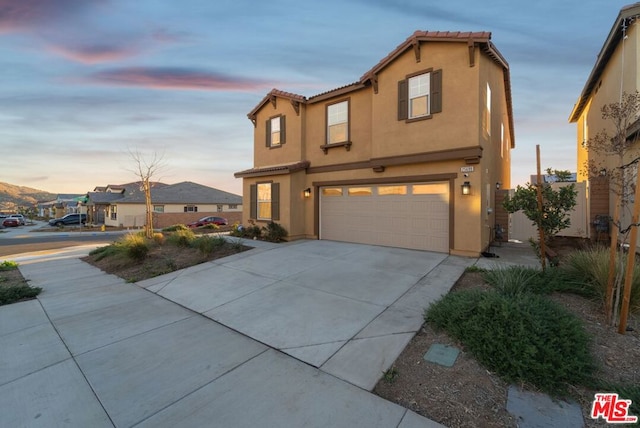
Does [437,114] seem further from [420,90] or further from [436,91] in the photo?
[420,90]

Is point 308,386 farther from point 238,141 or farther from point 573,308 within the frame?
point 238,141

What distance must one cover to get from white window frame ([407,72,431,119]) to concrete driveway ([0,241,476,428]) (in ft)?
15.9

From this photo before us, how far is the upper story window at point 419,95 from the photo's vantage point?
8766 mm

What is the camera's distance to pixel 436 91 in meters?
8.48

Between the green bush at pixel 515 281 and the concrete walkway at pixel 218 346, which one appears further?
the green bush at pixel 515 281

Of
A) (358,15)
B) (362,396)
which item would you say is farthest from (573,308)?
(358,15)

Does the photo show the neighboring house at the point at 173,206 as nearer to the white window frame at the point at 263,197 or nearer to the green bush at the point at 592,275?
the white window frame at the point at 263,197

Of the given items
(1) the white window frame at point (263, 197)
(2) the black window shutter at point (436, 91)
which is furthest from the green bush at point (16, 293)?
(2) the black window shutter at point (436, 91)

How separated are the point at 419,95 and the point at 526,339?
7892 mm

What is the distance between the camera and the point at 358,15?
8.24m

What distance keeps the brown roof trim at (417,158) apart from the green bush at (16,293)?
937 centimetres

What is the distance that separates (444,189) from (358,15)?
231 inches

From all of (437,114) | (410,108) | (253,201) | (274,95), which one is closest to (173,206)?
(253,201)

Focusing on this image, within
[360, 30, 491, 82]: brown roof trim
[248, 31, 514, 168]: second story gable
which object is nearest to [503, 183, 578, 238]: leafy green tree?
[248, 31, 514, 168]: second story gable
